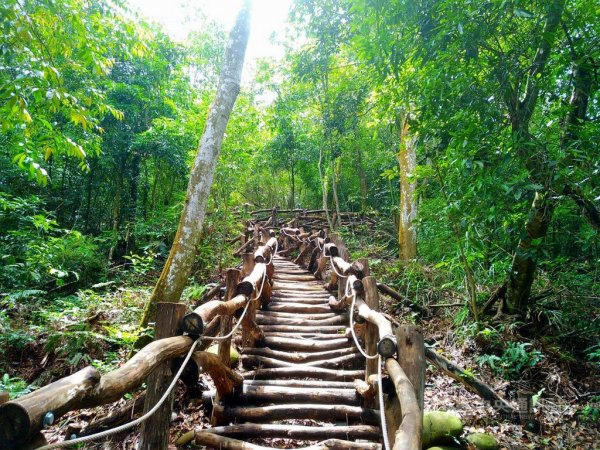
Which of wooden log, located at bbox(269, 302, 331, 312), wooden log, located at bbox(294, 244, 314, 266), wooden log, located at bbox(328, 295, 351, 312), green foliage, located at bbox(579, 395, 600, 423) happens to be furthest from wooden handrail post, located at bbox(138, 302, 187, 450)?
wooden log, located at bbox(294, 244, 314, 266)

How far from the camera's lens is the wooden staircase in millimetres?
2887

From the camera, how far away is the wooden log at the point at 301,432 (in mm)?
2879

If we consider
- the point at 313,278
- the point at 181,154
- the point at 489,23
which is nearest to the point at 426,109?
the point at 489,23

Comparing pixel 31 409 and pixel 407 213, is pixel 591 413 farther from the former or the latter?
pixel 407 213

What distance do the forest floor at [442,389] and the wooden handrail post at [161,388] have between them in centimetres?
115

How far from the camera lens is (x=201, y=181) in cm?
455

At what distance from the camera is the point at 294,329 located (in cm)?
488

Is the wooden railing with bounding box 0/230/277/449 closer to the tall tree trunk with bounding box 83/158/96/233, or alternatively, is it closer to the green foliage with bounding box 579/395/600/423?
the green foliage with bounding box 579/395/600/423

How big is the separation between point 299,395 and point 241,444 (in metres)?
0.78

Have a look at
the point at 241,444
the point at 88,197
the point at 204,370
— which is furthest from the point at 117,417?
the point at 88,197

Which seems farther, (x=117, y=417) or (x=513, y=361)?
(x=513, y=361)

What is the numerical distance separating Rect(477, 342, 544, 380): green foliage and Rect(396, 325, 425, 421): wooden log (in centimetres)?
306

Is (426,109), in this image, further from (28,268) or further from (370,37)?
(28,268)

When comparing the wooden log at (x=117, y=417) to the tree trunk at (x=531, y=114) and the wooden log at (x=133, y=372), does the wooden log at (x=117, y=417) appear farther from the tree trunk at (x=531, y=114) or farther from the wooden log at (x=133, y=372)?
the tree trunk at (x=531, y=114)
